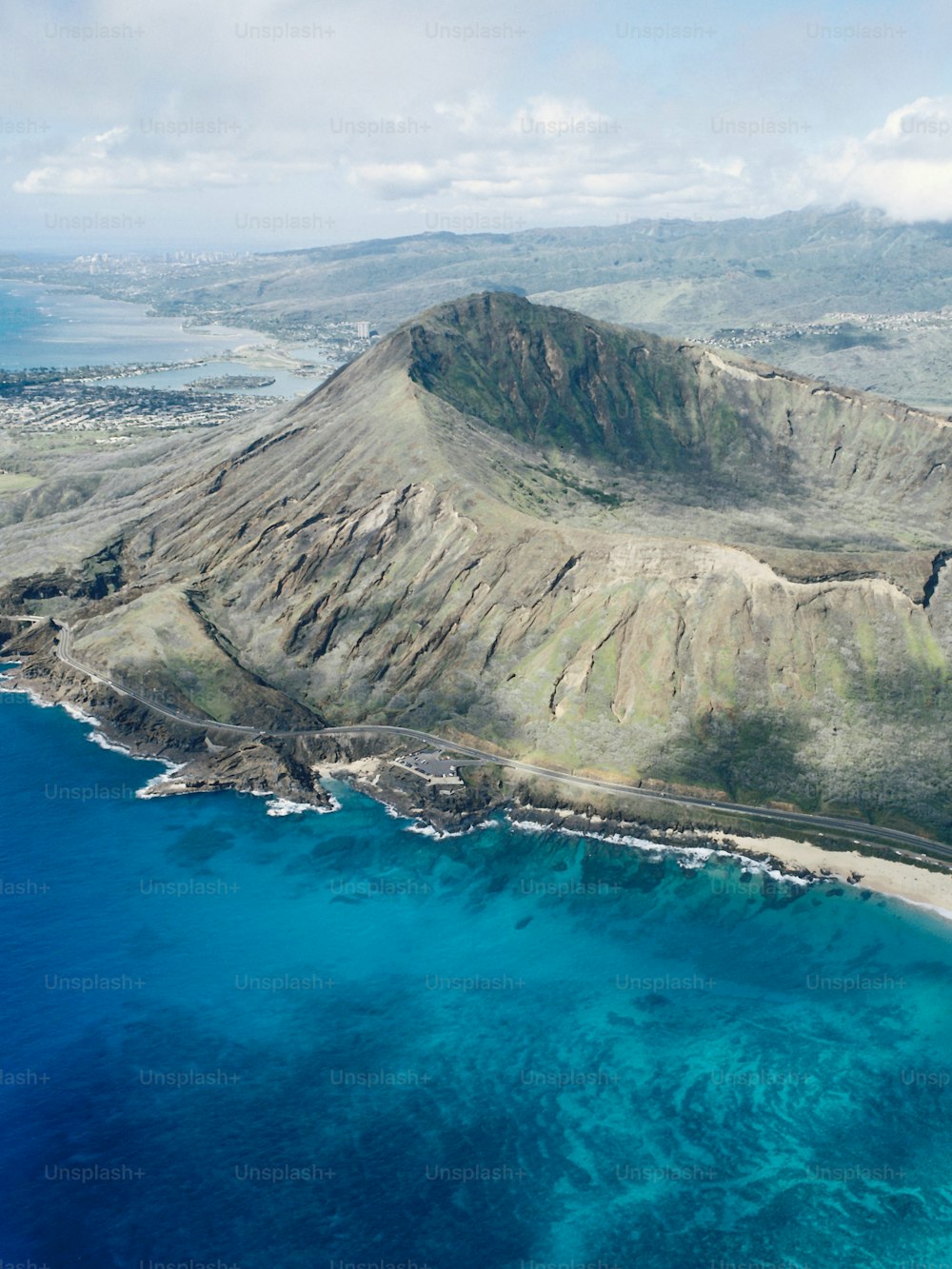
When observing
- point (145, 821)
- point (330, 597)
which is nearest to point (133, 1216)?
point (145, 821)

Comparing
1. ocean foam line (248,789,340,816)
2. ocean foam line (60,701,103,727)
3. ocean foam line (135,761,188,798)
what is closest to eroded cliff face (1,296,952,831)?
ocean foam line (60,701,103,727)

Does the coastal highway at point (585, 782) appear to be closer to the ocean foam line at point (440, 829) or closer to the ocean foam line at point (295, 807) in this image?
the ocean foam line at point (440, 829)

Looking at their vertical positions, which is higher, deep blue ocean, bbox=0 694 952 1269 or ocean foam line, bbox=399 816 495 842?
ocean foam line, bbox=399 816 495 842

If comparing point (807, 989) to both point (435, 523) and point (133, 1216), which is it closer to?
point (133, 1216)

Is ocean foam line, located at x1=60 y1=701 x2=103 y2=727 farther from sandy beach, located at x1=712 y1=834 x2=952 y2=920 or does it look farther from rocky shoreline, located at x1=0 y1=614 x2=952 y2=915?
sandy beach, located at x1=712 y1=834 x2=952 y2=920

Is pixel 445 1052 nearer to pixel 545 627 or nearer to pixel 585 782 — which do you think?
pixel 585 782

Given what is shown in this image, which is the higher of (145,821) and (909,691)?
(909,691)
